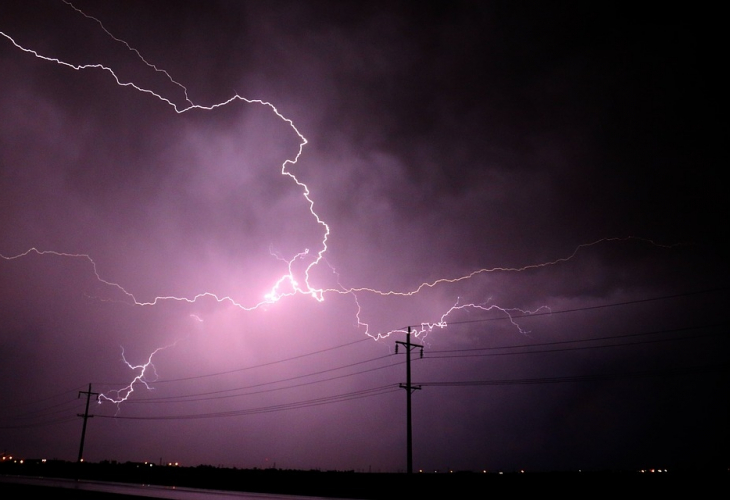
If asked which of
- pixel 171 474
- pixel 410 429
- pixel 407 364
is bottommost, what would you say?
pixel 171 474

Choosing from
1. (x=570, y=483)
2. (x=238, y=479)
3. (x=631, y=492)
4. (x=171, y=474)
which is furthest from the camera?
(x=171, y=474)

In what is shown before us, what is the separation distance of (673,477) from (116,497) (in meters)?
20.4

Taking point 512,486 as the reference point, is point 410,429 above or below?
above

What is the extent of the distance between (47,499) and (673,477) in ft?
73.1

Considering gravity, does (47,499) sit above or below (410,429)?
below

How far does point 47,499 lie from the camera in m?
16.6

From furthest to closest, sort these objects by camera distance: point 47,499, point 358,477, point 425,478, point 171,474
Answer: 1. point 171,474
2. point 358,477
3. point 425,478
4. point 47,499

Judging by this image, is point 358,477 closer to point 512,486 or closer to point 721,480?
point 512,486

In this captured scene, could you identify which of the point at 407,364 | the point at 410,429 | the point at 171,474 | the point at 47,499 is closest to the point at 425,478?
the point at 410,429

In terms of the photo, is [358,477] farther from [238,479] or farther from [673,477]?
[673,477]

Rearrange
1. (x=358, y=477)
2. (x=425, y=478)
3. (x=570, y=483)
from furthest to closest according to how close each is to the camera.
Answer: (x=358, y=477) → (x=425, y=478) → (x=570, y=483)

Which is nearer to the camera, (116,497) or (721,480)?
(116,497)

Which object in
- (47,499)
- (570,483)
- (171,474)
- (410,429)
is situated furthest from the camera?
(171,474)

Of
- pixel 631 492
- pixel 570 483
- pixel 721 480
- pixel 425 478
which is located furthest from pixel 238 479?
pixel 721 480
